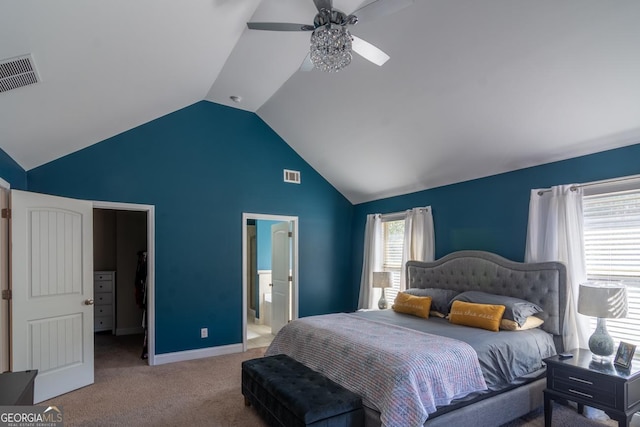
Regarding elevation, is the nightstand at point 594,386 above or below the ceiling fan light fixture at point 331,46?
below

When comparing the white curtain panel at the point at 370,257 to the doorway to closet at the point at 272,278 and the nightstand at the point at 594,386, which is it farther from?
the nightstand at the point at 594,386

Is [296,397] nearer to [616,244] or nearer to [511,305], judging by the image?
[511,305]

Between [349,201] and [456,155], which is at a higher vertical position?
[456,155]

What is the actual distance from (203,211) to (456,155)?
348cm

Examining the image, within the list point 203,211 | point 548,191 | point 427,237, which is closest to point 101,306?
point 203,211

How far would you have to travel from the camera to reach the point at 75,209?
3.92 m

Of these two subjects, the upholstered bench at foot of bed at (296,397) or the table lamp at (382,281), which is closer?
the upholstered bench at foot of bed at (296,397)

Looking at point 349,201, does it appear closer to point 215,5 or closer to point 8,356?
point 215,5

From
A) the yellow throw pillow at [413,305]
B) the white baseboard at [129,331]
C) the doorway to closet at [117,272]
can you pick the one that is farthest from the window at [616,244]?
the white baseboard at [129,331]

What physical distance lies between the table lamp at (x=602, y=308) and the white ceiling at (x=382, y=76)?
140cm

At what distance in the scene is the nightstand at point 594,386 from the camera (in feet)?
8.26

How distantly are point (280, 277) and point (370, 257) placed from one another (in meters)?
1.59

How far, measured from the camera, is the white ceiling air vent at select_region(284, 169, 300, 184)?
229 inches

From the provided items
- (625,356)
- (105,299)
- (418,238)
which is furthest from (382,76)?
(105,299)
